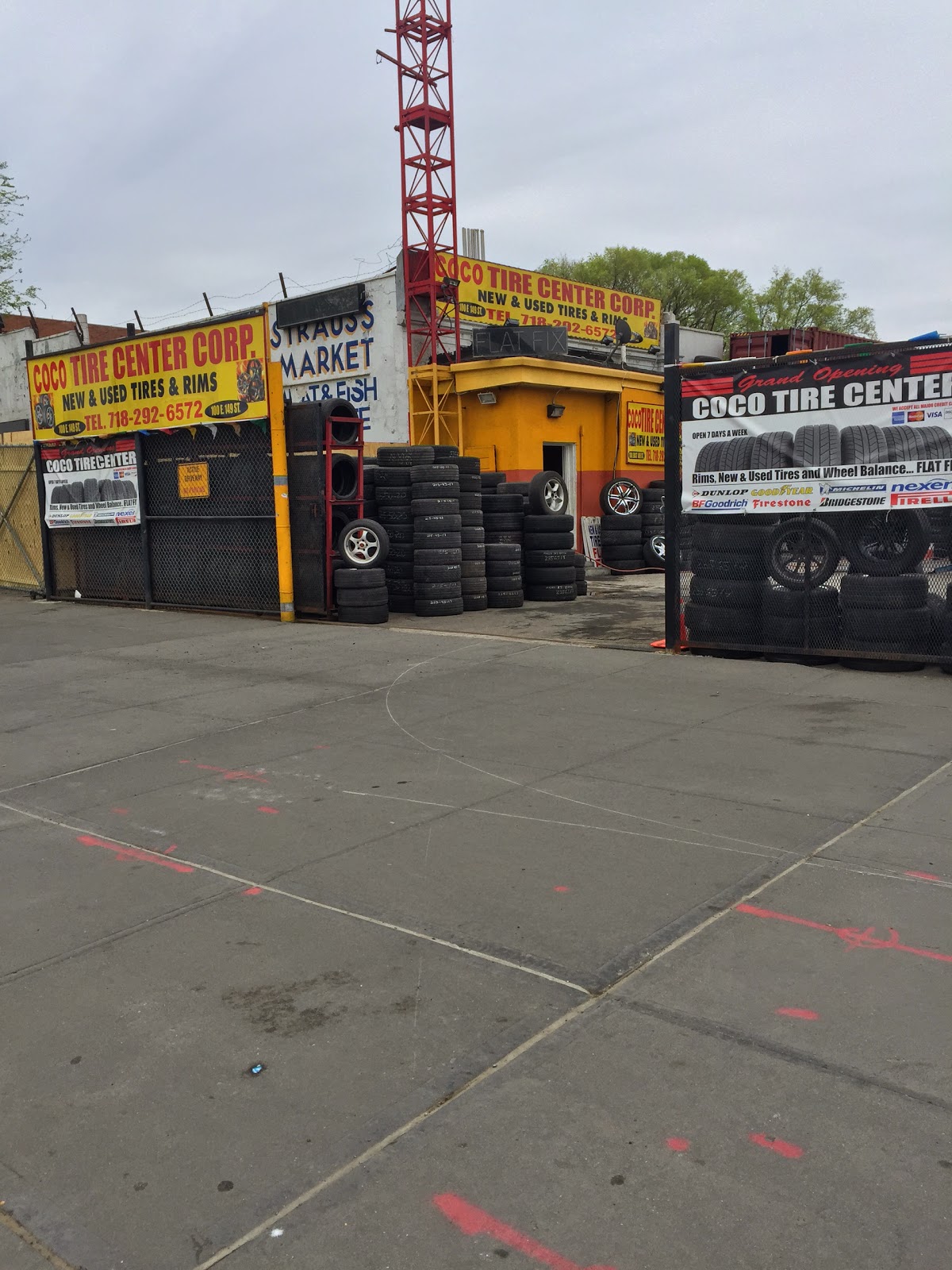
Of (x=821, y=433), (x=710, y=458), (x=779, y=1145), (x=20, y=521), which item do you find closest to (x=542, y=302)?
(x=20, y=521)

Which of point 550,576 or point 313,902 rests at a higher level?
point 550,576

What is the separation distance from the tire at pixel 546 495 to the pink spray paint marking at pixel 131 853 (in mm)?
11712

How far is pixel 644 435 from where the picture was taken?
2544 centimetres

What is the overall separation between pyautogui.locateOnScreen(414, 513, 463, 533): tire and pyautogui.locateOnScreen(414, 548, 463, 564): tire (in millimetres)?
258

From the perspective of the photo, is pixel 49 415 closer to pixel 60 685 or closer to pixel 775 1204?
pixel 60 685

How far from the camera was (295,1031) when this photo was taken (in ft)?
10.8

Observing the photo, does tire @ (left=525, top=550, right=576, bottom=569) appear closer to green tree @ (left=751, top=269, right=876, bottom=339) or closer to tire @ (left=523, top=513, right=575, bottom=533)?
tire @ (left=523, top=513, right=575, bottom=533)

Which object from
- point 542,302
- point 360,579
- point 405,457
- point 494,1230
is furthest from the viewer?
point 542,302

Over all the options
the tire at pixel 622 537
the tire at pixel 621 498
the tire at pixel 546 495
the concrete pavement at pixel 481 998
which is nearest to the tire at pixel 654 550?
the tire at pixel 622 537

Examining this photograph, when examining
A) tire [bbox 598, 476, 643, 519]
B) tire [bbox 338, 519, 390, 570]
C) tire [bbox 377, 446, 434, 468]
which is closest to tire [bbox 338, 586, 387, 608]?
tire [bbox 338, 519, 390, 570]

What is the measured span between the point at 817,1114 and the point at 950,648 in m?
7.06

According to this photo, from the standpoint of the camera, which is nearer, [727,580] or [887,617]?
[887,617]

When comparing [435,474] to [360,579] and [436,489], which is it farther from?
[360,579]

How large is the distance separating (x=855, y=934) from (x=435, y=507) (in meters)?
11.1
